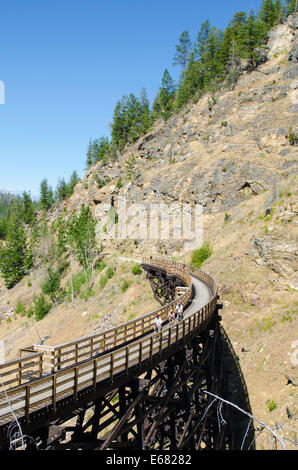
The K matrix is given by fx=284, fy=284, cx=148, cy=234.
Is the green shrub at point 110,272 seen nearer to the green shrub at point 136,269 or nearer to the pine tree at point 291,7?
the green shrub at point 136,269

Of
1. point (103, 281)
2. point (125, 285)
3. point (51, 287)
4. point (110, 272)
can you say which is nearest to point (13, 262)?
point (51, 287)

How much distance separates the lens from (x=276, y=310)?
24.3 m

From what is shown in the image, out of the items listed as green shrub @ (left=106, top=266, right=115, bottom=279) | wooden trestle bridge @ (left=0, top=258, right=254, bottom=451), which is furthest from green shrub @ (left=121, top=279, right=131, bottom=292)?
wooden trestle bridge @ (left=0, top=258, right=254, bottom=451)

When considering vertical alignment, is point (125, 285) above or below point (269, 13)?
below

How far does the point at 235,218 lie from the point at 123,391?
3516 cm

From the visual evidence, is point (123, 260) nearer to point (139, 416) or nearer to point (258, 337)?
point (258, 337)

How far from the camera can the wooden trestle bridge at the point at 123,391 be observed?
708 centimetres

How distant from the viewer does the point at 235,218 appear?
41.4m

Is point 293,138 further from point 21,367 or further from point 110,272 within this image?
point 21,367

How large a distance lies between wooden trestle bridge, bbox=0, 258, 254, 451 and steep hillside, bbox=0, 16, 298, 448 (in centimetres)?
367

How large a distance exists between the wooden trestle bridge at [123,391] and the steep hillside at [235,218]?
12.0 feet

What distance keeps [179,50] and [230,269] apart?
8177 centimetres

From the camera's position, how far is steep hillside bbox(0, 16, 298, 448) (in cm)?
2252
